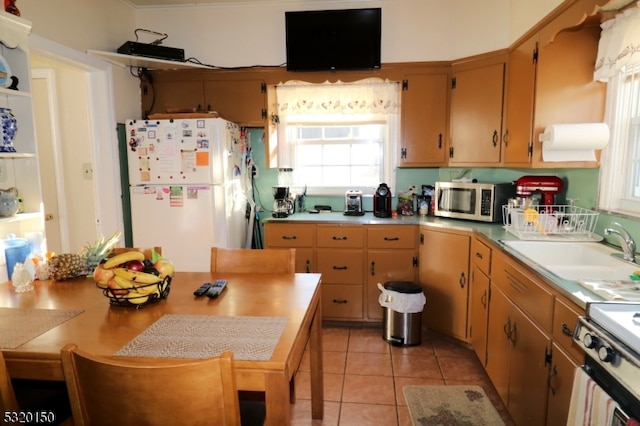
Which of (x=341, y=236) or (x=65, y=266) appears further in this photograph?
(x=341, y=236)

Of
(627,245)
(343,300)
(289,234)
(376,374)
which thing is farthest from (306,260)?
(627,245)

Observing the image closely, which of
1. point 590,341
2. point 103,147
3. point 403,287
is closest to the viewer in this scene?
point 590,341

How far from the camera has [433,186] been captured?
3430 millimetres

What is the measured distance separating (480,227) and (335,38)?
1883 mm

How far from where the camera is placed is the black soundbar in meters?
2.89

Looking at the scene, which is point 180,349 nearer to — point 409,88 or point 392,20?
point 409,88

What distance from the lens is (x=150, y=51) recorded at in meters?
2.97

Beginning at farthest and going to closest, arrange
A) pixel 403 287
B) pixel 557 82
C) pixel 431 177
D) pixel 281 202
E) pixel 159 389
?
pixel 431 177 → pixel 281 202 → pixel 403 287 → pixel 557 82 → pixel 159 389

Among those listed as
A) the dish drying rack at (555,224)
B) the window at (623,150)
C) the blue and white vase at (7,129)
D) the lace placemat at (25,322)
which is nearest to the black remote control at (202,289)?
the lace placemat at (25,322)

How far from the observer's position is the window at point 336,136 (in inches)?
133

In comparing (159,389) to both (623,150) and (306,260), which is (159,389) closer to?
(306,260)

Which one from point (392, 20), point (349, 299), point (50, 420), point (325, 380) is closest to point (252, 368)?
point (50, 420)

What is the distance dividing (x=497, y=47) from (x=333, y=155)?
160 cm

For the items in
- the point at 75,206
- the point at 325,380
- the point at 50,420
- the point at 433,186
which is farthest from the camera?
the point at 433,186
